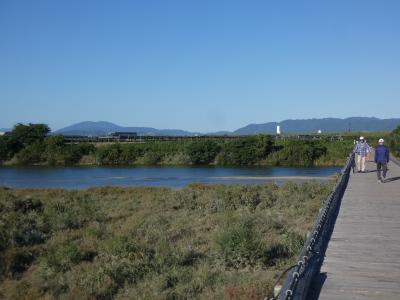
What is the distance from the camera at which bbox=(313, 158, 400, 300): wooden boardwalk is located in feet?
23.1

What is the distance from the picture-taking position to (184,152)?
77.4 metres

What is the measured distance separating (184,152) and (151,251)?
63.4m

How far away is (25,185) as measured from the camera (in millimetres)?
47812

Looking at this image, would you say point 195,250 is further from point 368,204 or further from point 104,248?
point 368,204

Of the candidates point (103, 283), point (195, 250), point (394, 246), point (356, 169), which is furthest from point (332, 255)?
point (356, 169)

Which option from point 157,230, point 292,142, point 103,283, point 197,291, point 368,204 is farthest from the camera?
point 292,142

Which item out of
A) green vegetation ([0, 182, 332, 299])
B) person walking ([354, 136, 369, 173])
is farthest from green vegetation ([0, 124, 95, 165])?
person walking ([354, 136, 369, 173])

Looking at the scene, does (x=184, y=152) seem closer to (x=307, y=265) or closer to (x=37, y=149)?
(x=37, y=149)

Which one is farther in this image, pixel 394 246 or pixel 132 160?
pixel 132 160

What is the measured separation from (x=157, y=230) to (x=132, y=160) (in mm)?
62089

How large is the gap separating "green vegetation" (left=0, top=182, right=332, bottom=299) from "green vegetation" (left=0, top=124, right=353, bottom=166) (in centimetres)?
5006

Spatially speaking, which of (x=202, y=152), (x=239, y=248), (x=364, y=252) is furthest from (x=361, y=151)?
(x=202, y=152)

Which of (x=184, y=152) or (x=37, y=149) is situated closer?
(x=184, y=152)

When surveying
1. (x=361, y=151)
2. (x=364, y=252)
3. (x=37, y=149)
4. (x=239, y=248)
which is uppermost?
(x=37, y=149)
